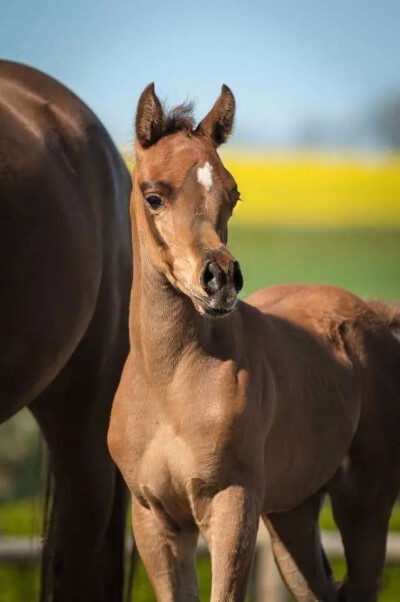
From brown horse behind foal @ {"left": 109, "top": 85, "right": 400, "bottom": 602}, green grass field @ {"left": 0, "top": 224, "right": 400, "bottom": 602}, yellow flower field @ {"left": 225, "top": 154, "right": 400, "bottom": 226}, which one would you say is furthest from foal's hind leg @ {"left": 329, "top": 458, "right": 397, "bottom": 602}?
yellow flower field @ {"left": 225, "top": 154, "right": 400, "bottom": 226}

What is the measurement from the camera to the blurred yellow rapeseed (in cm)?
1742

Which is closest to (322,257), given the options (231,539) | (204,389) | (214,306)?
(204,389)

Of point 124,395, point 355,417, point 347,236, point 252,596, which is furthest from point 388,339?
point 347,236

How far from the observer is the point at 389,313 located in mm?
4648

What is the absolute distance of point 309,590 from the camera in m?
4.50

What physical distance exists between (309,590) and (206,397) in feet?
A: 4.02

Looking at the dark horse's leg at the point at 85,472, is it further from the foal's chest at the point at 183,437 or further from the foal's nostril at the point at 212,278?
the foal's nostril at the point at 212,278

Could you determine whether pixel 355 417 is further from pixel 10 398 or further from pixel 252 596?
pixel 252 596

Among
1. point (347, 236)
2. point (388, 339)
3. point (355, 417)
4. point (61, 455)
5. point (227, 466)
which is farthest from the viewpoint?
point (347, 236)

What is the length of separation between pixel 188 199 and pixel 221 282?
0.28 meters

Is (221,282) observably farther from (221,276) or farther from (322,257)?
(322,257)

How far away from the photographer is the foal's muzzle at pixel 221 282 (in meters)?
3.21

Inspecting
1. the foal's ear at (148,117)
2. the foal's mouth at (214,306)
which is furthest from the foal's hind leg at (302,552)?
the foal's ear at (148,117)

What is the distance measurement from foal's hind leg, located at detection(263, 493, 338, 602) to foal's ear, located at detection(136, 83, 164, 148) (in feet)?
4.90
